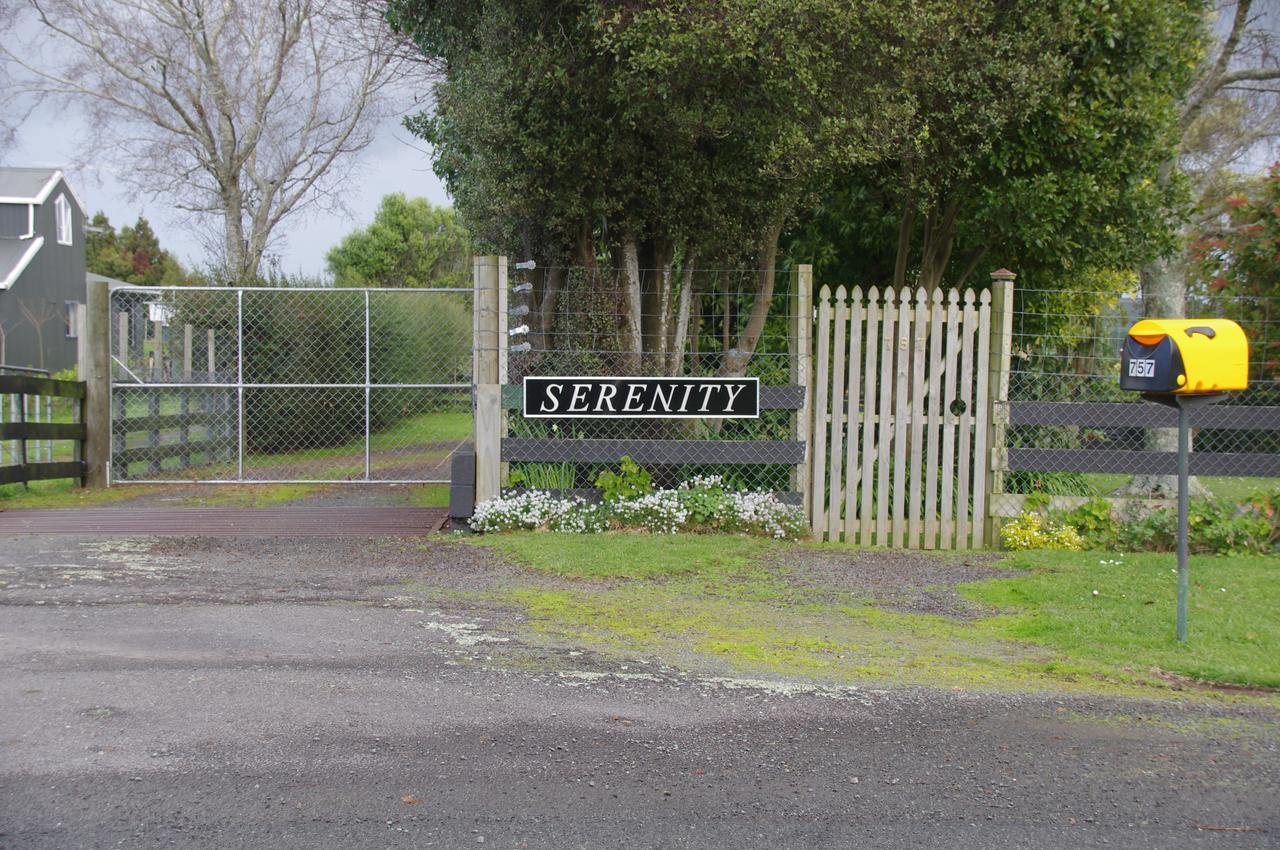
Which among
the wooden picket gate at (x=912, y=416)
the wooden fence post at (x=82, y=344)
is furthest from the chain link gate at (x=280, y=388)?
the wooden picket gate at (x=912, y=416)

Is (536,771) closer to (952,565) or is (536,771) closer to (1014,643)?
(1014,643)

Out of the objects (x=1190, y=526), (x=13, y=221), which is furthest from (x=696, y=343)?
(x=13, y=221)

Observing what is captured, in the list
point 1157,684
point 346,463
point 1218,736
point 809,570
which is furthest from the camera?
point 346,463

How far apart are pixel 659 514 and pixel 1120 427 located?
4.15 metres

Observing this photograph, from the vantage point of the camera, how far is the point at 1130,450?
33.0 ft

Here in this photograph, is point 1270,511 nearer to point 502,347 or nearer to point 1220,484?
point 1220,484

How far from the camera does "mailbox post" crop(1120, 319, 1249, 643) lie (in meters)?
6.46

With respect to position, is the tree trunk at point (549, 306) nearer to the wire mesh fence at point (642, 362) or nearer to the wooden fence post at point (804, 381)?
the wire mesh fence at point (642, 362)

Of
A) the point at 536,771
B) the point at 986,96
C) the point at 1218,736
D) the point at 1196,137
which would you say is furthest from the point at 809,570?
the point at 1196,137

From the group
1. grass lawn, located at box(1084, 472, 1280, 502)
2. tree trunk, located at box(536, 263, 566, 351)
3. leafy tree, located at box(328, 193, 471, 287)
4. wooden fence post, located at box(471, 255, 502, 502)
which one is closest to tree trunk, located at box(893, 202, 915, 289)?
grass lawn, located at box(1084, 472, 1280, 502)

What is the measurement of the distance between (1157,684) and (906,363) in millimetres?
4382

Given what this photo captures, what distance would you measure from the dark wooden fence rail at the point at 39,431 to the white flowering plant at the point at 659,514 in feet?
19.6

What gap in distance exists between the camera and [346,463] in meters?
16.8

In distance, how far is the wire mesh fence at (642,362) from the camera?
10.2 meters
